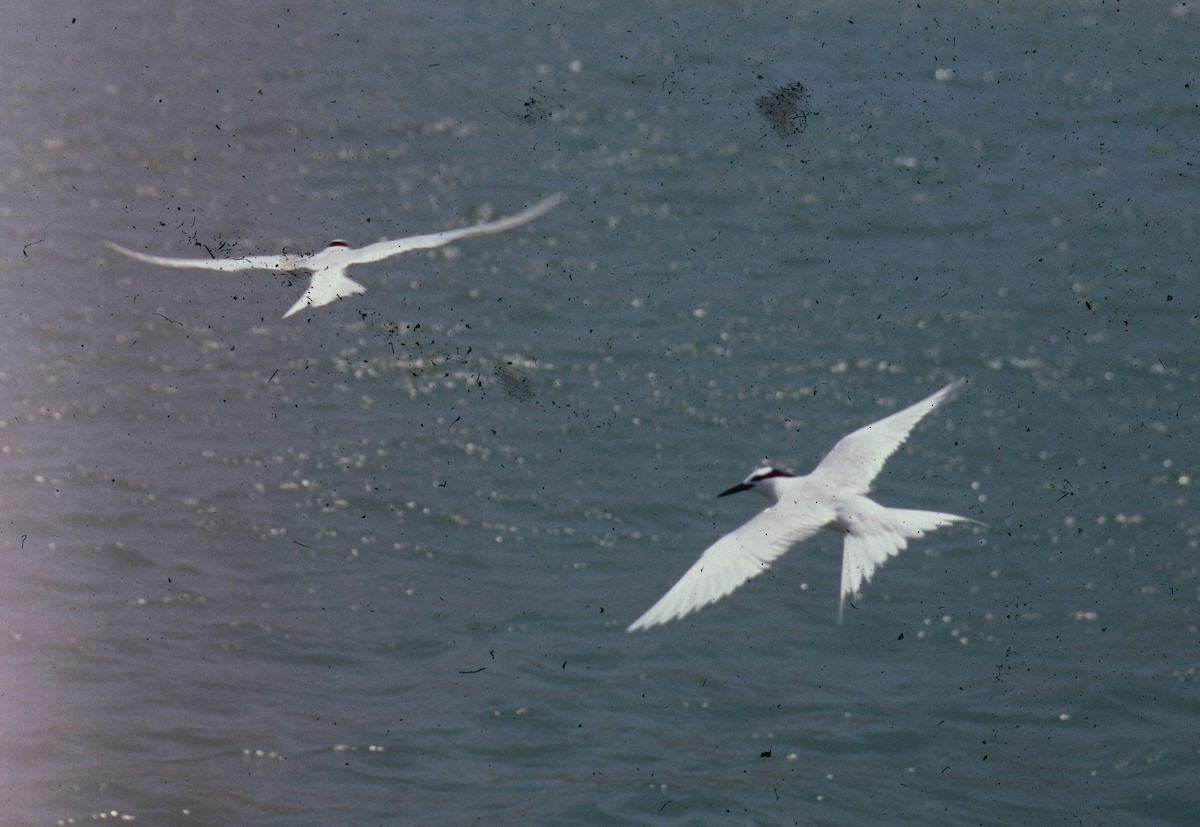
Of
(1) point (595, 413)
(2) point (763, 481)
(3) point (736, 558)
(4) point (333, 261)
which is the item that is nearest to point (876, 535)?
(3) point (736, 558)

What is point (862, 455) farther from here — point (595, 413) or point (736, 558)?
point (595, 413)

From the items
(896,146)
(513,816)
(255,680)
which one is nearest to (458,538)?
(255,680)

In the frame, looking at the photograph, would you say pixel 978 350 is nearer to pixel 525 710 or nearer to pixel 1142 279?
pixel 1142 279

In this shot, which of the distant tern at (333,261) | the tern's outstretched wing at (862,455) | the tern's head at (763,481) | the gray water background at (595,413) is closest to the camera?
the gray water background at (595,413)

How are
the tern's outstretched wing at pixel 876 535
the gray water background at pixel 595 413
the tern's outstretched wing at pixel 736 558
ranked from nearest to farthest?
the tern's outstretched wing at pixel 736 558 → the tern's outstretched wing at pixel 876 535 → the gray water background at pixel 595 413

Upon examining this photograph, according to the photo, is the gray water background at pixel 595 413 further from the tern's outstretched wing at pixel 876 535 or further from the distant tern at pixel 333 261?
the distant tern at pixel 333 261

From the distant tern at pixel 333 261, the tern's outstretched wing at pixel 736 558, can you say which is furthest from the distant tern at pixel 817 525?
the distant tern at pixel 333 261
